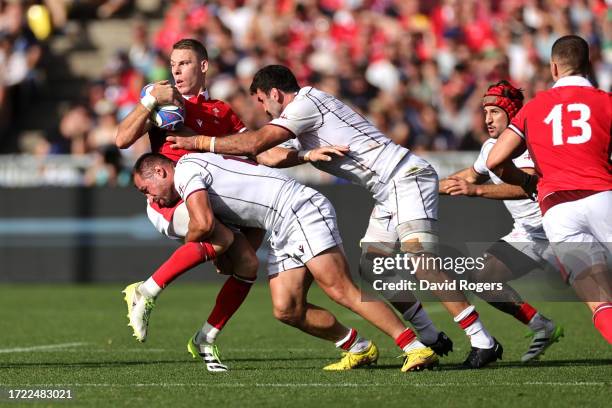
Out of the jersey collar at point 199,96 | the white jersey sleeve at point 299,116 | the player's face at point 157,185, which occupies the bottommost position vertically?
the player's face at point 157,185

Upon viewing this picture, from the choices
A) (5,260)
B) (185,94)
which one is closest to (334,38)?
(5,260)

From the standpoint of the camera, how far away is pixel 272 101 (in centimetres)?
870

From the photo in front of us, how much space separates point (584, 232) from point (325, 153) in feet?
6.63

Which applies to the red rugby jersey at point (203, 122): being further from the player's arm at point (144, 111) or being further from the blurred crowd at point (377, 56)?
the blurred crowd at point (377, 56)

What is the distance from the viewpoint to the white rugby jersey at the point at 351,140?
8.66 metres

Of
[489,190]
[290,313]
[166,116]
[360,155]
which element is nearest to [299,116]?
[360,155]

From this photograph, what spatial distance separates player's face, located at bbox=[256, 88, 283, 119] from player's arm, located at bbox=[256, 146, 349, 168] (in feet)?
1.11

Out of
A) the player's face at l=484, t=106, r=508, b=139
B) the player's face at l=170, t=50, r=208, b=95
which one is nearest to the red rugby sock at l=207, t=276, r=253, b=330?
the player's face at l=170, t=50, r=208, b=95

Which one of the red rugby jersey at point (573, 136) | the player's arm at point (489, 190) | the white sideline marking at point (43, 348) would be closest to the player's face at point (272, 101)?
the player's arm at point (489, 190)

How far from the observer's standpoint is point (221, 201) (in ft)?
27.5

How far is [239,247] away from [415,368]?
1516 mm

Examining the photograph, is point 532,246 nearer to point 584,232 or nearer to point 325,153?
point 325,153

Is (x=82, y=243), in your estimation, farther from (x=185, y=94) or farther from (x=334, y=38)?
(x=185, y=94)

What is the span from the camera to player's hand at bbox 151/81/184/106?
28.5 ft
